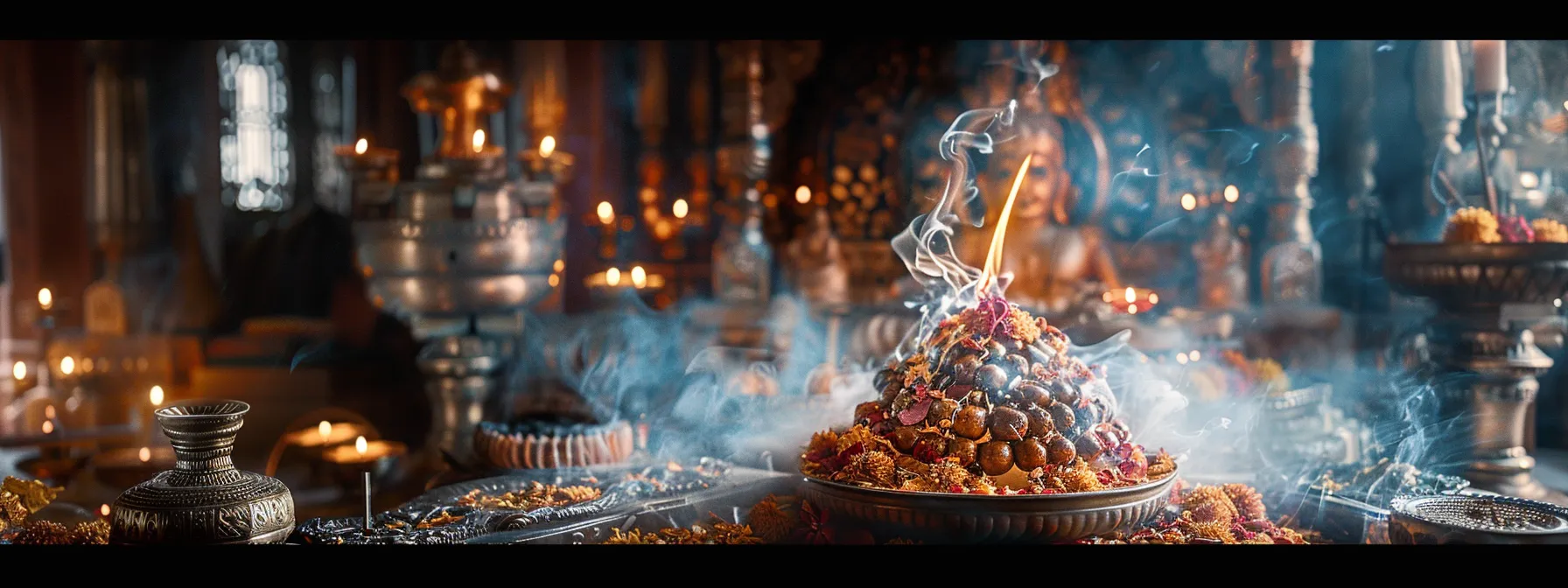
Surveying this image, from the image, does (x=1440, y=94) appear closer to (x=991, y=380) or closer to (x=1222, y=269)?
(x=1222, y=269)

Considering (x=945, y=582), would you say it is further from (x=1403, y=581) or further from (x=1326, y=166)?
(x=1326, y=166)

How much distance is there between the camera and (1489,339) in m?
3.60

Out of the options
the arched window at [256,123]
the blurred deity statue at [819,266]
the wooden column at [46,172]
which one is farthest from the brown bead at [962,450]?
the arched window at [256,123]

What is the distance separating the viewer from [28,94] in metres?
6.25

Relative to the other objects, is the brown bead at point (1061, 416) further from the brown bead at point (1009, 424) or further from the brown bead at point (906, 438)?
the brown bead at point (906, 438)

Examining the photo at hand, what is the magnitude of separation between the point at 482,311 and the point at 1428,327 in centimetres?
337

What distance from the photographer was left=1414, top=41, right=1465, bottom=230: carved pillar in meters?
4.40

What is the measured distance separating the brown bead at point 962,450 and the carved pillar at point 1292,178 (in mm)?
2844

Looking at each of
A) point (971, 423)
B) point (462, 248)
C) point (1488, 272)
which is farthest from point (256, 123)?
point (1488, 272)

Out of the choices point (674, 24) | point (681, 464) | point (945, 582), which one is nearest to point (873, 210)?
point (681, 464)

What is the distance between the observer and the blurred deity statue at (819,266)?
5.20 meters

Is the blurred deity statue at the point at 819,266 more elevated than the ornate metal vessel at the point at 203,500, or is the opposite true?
the blurred deity statue at the point at 819,266

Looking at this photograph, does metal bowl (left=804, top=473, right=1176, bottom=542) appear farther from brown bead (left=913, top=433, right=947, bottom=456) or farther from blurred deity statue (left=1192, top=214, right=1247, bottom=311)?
blurred deity statue (left=1192, top=214, right=1247, bottom=311)

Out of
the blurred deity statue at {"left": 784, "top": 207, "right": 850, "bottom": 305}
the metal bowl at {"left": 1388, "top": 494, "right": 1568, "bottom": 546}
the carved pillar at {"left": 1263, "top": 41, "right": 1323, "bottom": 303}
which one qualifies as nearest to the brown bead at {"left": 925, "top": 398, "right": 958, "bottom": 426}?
the metal bowl at {"left": 1388, "top": 494, "right": 1568, "bottom": 546}
